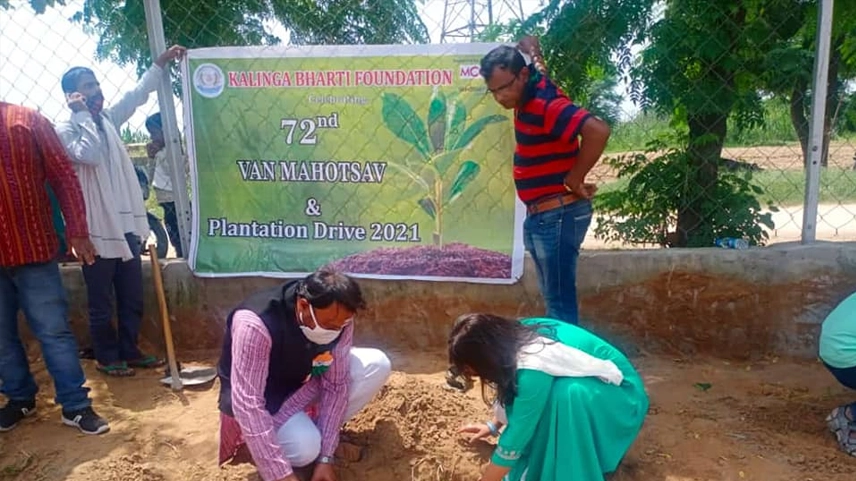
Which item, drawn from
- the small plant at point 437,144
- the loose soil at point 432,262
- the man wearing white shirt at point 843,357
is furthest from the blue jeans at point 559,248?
the man wearing white shirt at point 843,357

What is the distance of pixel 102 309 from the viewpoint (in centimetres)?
331

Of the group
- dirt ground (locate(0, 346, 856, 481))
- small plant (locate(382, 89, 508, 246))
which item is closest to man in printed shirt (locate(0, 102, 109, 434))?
dirt ground (locate(0, 346, 856, 481))

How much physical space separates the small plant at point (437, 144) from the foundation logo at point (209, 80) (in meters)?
0.85

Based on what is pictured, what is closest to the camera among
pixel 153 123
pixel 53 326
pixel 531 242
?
pixel 53 326

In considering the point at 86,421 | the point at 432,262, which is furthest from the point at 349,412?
the point at 86,421

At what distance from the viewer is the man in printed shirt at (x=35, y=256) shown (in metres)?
2.69

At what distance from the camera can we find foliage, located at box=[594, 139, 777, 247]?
3.53 metres

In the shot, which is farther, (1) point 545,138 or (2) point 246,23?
(2) point 246,23

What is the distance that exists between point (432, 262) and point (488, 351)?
143cm

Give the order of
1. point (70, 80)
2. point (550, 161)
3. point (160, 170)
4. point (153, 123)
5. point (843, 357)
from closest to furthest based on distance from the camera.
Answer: point (843, 357) < point (550, 161) < point (70, 80) < point (153, 123) < point (160, 170)

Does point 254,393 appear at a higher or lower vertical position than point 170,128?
lower

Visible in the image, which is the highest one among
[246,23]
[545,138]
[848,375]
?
[246,23]

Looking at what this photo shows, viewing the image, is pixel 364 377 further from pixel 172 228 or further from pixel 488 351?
pixel 172 228

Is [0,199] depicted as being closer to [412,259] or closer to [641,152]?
[412,259]
